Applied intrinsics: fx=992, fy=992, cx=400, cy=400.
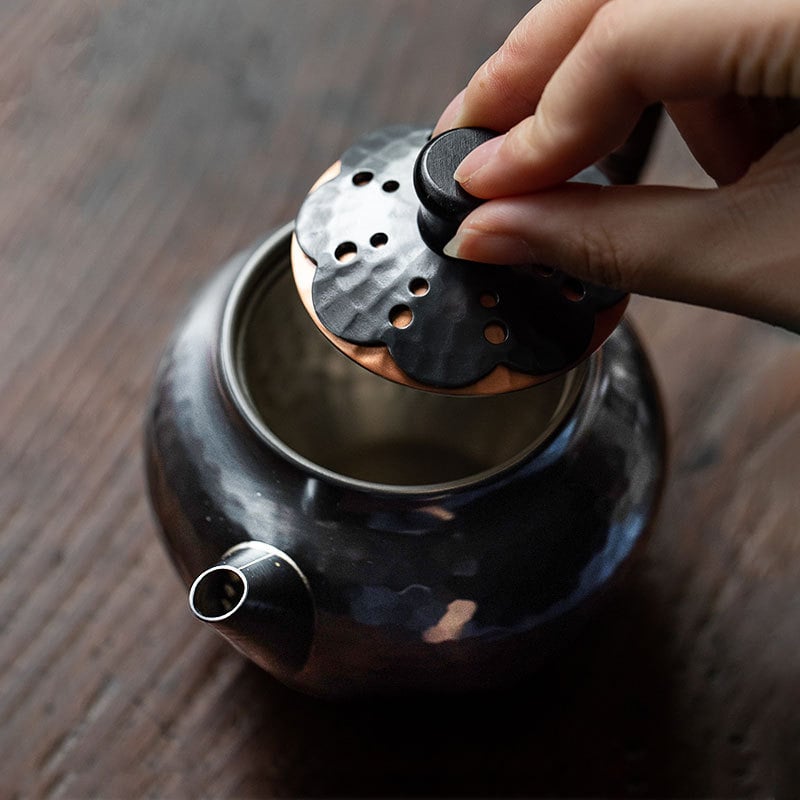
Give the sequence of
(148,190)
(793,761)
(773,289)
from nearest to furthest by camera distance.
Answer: (773,289)
(793,761)
(148,190)

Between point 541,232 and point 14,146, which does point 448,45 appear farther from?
point 541,232

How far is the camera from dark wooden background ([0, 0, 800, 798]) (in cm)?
61

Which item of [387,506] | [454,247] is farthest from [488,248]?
[387,506]

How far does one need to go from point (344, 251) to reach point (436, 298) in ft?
0.16

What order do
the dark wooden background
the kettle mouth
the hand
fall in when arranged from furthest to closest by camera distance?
the dark wooden background, the kettle mouth, the hand

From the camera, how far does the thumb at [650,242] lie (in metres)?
0.41

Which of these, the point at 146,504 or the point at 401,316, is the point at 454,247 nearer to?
the point at 401,316

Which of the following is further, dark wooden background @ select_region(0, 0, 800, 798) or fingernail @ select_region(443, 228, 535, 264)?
dark wooden background @ select_region(0, 0, 800, 798)

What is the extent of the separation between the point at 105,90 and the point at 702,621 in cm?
62

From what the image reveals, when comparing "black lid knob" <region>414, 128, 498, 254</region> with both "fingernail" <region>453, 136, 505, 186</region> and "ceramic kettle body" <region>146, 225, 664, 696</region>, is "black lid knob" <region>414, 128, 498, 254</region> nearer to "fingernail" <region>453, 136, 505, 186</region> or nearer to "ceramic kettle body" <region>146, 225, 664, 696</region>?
"fingernail" <region>453, 136, 505, 186</region>

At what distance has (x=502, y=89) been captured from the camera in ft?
1.52

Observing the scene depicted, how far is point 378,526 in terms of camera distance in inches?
18.3

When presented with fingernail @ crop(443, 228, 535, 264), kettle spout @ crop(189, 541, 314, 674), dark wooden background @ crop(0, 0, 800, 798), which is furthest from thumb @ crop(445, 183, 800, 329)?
dark wooden background @ crop(0, 0, 800, 798)

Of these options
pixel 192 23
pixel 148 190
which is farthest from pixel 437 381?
pixel 192 23
